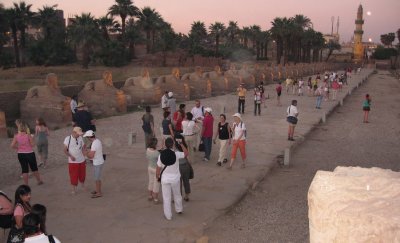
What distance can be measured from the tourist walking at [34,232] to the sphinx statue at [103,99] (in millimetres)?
16081

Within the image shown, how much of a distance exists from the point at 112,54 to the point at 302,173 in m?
40.5

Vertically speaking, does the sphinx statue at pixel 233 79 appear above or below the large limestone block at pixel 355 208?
below

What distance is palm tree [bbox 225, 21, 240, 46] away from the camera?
80.2 m

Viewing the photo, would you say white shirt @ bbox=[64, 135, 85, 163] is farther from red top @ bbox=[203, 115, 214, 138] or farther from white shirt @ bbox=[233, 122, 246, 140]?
white shirt @ bbox=[233, 122, 246, 140]

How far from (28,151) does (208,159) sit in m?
4.57

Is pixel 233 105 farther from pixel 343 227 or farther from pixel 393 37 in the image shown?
pixel 393 37

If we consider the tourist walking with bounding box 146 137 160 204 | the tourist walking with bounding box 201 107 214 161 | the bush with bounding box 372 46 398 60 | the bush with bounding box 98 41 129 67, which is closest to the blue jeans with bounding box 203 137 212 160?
the tourist walking with bounding box 201 107 214 161

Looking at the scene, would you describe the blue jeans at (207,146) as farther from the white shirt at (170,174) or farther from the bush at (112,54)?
the bush at (112,54)

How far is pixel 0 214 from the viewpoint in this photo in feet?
17.8

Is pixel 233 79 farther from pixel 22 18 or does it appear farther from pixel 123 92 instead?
pixel 22 18

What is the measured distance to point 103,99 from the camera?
797 inches

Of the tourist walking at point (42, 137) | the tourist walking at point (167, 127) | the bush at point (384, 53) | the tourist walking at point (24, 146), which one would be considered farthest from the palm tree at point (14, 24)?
the bush at point (384, 53)

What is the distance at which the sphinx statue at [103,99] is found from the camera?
66.1 ft

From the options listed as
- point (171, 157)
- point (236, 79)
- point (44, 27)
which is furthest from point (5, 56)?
point (171, 157)
